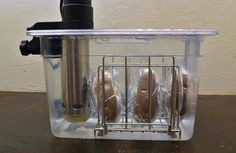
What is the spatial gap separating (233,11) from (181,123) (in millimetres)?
487

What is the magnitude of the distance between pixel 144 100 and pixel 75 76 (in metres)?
0.12

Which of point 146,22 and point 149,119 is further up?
point 146,22

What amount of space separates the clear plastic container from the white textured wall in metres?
0.37

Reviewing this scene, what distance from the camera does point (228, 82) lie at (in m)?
0.77

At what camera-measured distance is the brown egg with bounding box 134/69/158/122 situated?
0.39 meters

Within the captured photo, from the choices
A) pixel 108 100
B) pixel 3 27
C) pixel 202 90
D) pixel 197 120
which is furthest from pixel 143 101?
pixel 3 27

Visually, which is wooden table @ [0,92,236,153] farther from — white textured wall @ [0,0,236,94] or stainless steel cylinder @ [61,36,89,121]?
white textured wall @ [0,0,236,94]

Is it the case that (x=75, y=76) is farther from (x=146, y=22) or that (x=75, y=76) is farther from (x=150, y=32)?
(x=146, y=22)

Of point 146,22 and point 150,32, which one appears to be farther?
point 146,22

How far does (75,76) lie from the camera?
40 cm

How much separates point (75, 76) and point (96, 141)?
114mm

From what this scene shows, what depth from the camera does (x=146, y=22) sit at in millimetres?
753

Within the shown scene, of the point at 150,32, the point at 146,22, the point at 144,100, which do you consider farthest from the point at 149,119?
the point at 146,22

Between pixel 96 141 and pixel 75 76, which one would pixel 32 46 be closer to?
pixel 75 76
